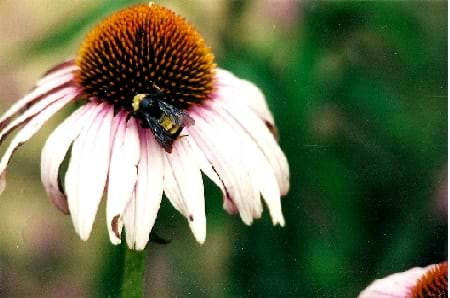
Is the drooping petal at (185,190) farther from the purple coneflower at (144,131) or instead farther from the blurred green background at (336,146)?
the blurred green background at (336,146)

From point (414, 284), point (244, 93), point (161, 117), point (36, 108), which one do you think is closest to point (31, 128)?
point (36, 108)

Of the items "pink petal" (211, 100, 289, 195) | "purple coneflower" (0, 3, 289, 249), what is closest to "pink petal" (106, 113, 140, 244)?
"purple coneflower" (0, 3, 289, 249)

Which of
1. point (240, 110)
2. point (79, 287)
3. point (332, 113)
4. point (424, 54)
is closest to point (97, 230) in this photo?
point (79, 287)

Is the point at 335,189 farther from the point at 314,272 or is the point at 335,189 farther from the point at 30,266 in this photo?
the point at 30,266

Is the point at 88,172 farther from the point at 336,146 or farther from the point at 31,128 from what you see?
the point at 336,146

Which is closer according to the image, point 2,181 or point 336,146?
point 2,181

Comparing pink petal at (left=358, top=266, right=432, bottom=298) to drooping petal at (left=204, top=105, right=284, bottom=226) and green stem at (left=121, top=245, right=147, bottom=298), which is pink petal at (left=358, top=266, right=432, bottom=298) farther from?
green stem at (left=121, top=245, right=147, bottom=298)

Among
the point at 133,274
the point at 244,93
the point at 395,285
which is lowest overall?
the point at 395,285
